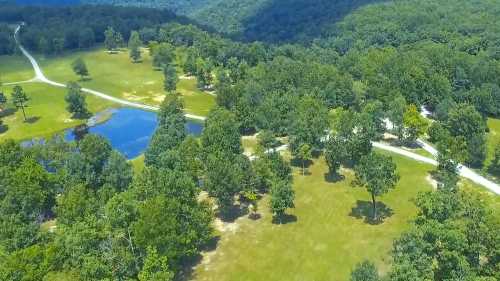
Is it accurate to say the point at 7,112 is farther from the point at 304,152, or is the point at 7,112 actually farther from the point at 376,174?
the point at 376,174

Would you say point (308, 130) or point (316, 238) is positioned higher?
point (308, 130)

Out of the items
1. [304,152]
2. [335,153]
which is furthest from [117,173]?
[335,153]

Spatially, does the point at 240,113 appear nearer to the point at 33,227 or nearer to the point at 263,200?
the point at 263,200

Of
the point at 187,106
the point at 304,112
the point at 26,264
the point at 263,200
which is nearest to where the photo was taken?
the point at 26,264

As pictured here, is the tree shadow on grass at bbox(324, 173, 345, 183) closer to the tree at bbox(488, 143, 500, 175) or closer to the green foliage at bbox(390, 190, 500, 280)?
the green foliage at bbox(390, 190, 500, 280)

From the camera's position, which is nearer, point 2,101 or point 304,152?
point 304,152

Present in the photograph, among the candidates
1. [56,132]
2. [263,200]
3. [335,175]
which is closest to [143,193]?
[263,200]

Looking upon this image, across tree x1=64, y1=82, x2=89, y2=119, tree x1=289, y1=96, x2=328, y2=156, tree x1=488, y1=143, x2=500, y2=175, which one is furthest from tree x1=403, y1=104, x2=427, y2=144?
tree x1=64, y1=82, x2=89, y2=119
